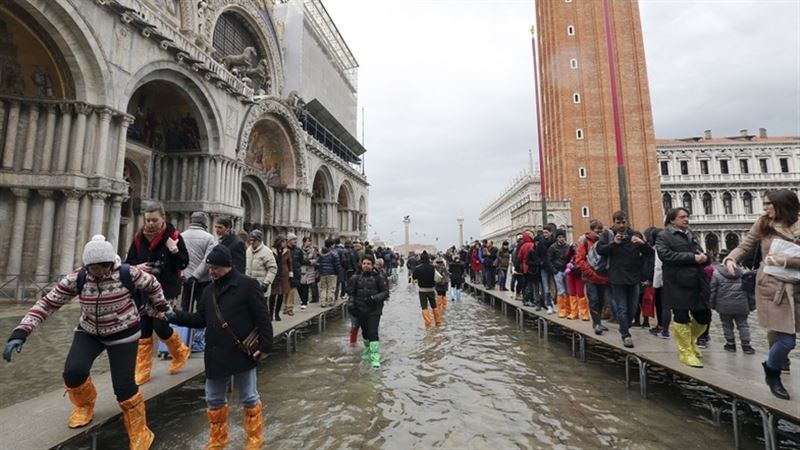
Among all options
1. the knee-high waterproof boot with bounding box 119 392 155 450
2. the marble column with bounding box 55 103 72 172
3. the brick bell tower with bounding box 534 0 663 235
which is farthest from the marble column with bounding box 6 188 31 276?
the brick bell tower with bounding box 534 0 663 235

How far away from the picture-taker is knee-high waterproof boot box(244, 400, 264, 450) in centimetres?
311

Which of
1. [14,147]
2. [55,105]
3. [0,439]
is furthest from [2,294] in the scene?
[0,439]

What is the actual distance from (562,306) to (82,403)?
7885mm

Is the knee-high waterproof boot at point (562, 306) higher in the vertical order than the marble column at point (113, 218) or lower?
lower

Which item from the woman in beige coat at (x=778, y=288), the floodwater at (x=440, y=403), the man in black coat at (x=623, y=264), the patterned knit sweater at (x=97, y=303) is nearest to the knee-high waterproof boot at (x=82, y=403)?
the patterned knit sweater at (x=97, y=303)

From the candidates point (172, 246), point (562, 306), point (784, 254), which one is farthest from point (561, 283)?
point (172, 246)

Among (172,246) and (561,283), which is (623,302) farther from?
(172,246)

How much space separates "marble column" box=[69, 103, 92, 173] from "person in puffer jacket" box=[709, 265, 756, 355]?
1535cm

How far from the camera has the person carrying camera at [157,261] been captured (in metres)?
4.02

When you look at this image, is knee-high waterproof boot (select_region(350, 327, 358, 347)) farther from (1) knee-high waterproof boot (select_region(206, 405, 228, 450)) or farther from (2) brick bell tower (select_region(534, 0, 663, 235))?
(2) brick bell tower (select_region(534, 0, 663, 235))

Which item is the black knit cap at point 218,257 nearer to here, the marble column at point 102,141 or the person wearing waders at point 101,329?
the person wearing waders at point 101,329

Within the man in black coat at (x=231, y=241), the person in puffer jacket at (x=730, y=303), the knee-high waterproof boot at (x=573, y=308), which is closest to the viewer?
the man in black coat at (x=231, y=241)

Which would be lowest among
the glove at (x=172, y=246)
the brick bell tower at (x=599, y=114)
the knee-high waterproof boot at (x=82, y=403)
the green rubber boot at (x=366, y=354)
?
the green rubber boot at (x=366, y=354)

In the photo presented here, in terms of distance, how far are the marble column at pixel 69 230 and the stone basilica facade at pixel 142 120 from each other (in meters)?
0.03
